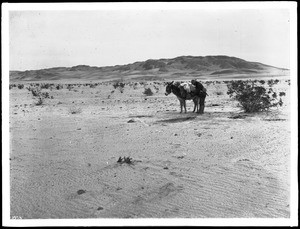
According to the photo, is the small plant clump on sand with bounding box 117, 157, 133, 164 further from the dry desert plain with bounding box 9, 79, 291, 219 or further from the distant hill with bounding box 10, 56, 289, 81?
the distant hill with bounding box 10, 56, 289, 81

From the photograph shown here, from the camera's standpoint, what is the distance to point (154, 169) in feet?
23.2

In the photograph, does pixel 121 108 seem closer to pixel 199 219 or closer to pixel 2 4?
pixel 2 4

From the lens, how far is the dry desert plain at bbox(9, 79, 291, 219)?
19.7ft

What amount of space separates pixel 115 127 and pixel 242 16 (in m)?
4.72

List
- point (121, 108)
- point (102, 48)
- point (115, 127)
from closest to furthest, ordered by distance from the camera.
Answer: point (102, 48) < point (115, 127) < point (121, 108)

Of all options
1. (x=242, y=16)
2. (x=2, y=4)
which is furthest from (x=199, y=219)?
(x=2, y=4)

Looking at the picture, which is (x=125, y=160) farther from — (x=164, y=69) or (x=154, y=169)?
(x=164, y=69)

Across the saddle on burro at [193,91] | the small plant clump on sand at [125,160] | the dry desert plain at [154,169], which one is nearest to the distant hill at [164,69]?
the saddle on burro at [193,91]

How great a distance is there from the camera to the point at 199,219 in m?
5.98

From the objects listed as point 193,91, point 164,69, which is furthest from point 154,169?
point 164,69

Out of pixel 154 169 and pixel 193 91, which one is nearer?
pixel 154 169

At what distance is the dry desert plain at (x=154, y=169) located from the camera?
600 centimetres

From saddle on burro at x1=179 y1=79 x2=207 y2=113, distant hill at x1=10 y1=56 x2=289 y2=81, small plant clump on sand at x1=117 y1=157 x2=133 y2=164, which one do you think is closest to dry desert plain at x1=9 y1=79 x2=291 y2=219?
small plant clump on sand at x1=117 y1=157 x2=133 y2=164

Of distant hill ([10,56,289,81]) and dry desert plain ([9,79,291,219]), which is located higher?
distant hill ([10,56,289,81])
